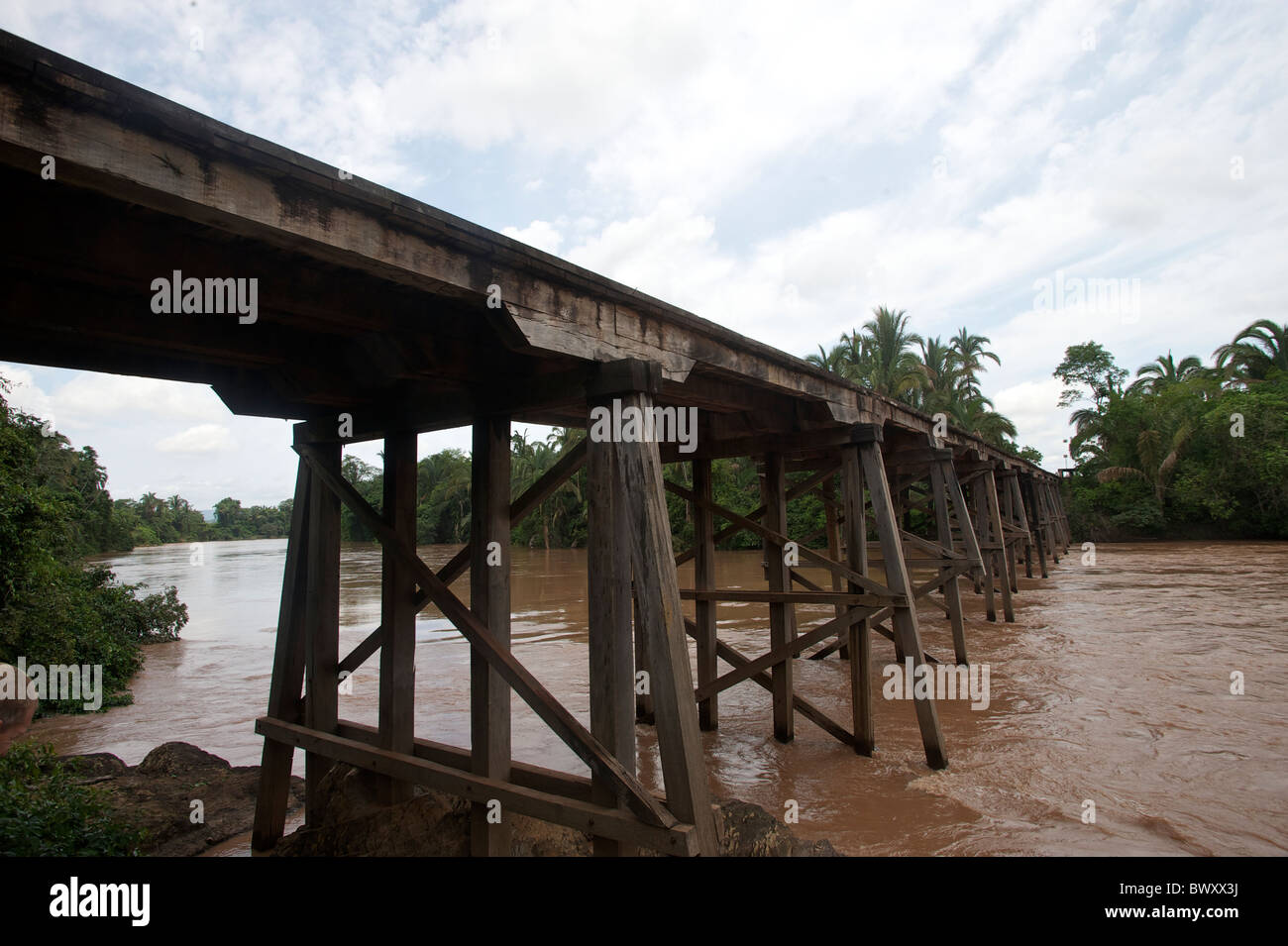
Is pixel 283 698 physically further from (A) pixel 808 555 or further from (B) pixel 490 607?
(A) pixel 808 555

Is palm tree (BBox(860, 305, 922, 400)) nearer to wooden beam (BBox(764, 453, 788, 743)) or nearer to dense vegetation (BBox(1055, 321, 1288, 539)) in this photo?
dense vegetation (BBox(1055, 321, 1288, 539))

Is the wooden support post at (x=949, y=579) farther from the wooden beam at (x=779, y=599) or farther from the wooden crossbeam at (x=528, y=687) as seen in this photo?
the wooden crossbeam at (x=528, y=687)

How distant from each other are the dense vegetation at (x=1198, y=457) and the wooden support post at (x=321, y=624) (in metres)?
25.5

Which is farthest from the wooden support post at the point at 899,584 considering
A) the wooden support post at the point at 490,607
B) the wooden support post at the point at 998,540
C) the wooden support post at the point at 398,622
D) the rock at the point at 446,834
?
the wooden support post at the point at 998,540

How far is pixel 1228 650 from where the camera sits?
8.38 meters

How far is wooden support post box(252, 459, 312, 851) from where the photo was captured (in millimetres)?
4031

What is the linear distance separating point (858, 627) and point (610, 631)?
318cm

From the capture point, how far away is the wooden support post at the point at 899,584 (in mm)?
5102

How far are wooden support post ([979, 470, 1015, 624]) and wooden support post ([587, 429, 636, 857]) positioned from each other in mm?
10296

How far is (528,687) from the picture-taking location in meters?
2.93

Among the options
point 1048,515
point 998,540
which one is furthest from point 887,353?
point 998,540

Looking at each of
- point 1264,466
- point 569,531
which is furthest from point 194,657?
point 1264,466

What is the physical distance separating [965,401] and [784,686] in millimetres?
30578
